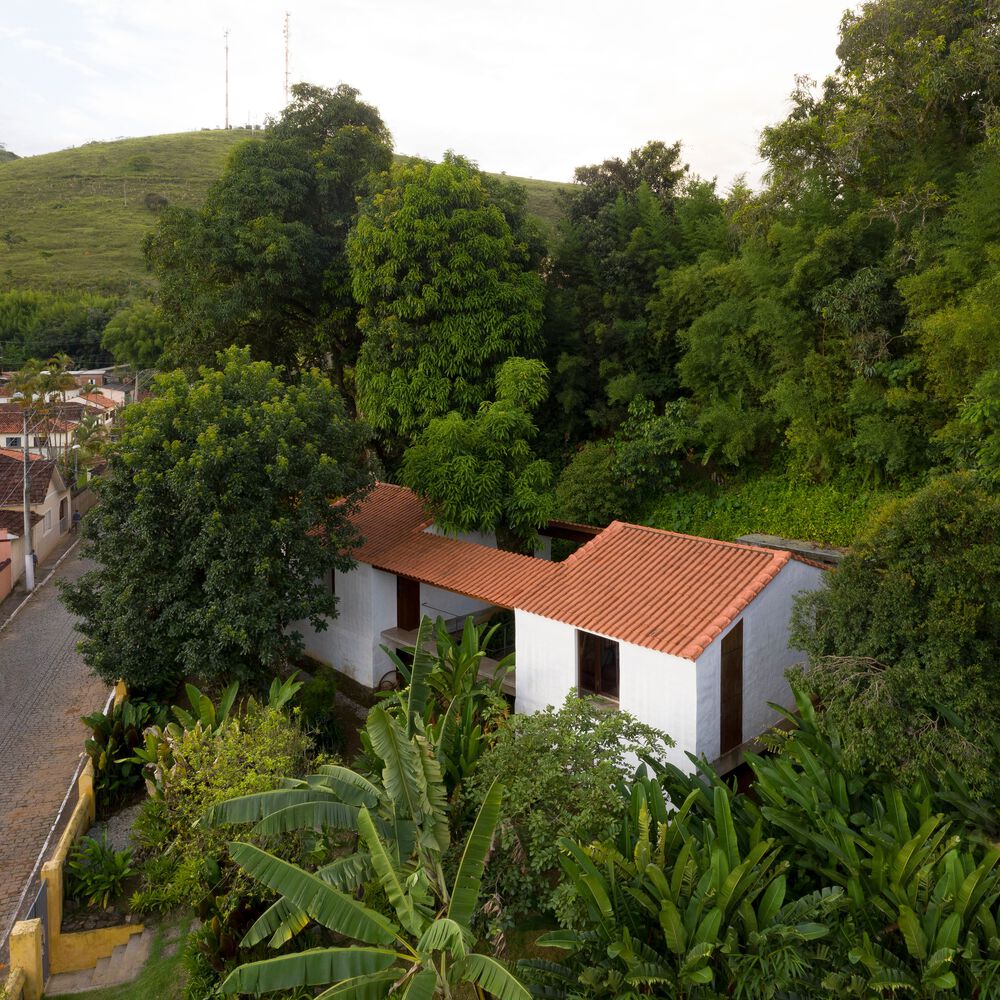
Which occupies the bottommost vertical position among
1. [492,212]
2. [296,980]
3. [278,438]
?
[296,980]

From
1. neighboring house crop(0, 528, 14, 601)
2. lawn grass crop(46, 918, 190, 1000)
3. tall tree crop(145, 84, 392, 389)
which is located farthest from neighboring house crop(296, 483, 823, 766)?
neighboring house crop(0, 528, 14, 601)

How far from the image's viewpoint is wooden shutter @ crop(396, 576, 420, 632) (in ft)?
58.8

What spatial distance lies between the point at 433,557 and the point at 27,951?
9.31 meters

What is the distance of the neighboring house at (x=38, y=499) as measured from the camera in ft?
104

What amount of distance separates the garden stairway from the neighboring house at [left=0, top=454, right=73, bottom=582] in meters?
23.1

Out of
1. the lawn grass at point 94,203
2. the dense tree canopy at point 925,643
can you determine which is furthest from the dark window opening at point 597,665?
the lawn grass at point 94,203

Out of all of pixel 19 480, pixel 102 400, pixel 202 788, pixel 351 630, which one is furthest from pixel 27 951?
pixel 102 400

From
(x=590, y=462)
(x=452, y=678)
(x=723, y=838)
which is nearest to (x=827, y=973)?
(x=723, y=838)

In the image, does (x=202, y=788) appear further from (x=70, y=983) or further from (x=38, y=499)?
(x=38, y=499)

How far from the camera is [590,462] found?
67.6ft

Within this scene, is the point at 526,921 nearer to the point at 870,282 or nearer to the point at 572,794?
the point at 572,794

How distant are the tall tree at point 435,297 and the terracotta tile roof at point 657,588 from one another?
680cm

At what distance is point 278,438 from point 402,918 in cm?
1016

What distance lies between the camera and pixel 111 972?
10742 mm
